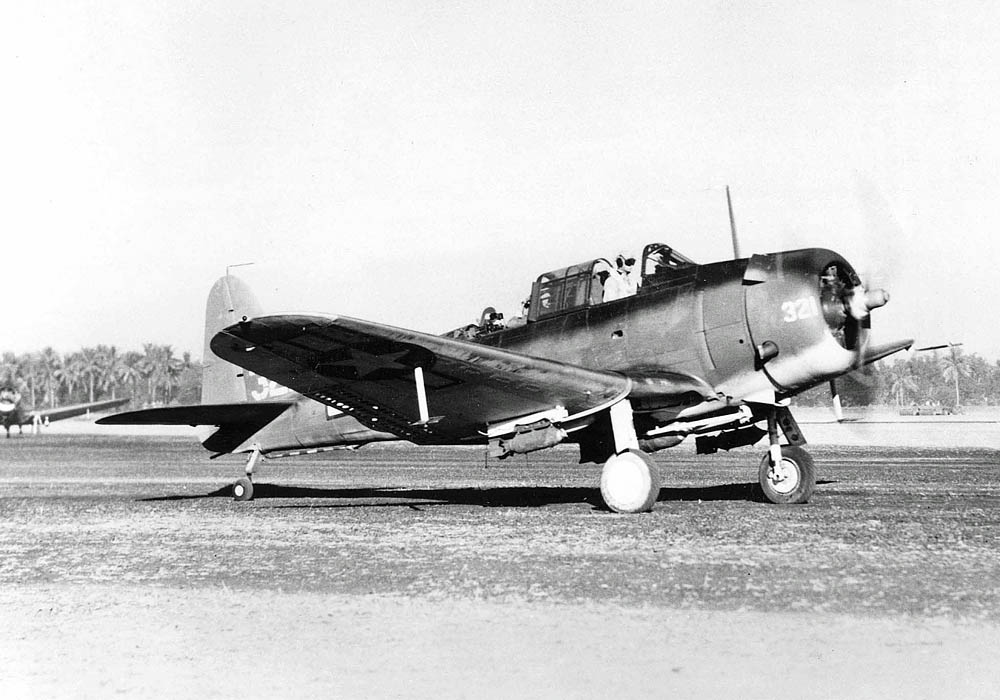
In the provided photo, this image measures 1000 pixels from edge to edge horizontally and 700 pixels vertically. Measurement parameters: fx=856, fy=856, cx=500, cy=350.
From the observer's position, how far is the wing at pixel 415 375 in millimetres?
8094

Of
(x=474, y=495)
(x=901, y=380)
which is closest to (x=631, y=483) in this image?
(x=474, y=495)

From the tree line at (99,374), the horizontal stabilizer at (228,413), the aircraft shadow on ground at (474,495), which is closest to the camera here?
the aircraft shadow on ground at (474,495)

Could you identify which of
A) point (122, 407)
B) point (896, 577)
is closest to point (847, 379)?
point (896, 577)

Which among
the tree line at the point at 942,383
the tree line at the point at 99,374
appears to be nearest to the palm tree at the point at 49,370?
the tree line at the point at 99,374

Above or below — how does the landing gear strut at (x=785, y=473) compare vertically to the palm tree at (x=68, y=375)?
below

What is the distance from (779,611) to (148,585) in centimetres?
385

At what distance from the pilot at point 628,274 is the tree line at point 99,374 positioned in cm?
14793

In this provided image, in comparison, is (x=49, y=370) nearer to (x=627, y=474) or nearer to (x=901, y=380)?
(x=901, y=380)

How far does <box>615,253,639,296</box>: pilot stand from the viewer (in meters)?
10.0

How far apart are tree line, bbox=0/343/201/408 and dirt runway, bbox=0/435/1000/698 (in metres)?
150

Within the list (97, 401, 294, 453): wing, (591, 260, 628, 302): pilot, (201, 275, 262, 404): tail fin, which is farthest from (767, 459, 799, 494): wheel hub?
(201, 275, 262, 404): tail fin

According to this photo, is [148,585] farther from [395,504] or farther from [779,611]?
[395,504]

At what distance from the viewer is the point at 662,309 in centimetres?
952

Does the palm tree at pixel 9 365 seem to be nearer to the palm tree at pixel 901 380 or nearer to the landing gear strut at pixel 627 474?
the palm tree at pixel 901 380
